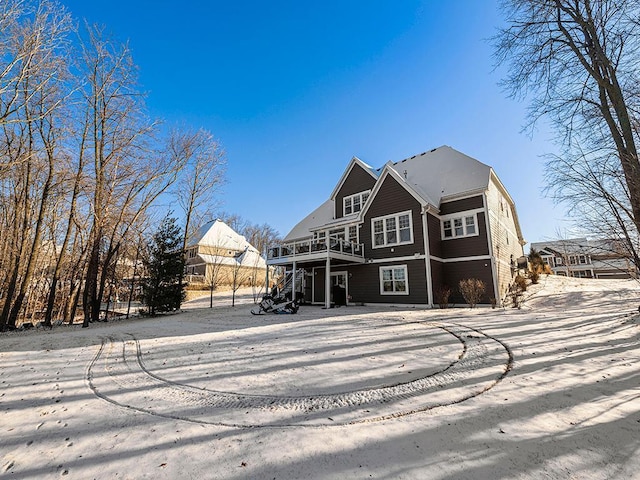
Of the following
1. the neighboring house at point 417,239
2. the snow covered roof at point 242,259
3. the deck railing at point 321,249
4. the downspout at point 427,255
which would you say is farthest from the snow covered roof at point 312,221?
the snow covered roof at point 242,259

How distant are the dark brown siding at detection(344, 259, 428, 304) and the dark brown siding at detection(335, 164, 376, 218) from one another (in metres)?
4.97

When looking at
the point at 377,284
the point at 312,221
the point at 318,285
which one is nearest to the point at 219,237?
the point at 312,221

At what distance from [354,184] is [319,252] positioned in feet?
21.9

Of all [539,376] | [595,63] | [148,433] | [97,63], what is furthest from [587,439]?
[97,63]

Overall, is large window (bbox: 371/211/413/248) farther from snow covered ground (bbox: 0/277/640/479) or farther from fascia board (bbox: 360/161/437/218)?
snow covered ground (bbox: 0/277/640/479)

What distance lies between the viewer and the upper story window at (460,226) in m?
15.6

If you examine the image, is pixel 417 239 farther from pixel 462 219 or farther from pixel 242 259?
pixel 242 259

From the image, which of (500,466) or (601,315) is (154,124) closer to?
(500,466)

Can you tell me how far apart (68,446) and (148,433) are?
706mm

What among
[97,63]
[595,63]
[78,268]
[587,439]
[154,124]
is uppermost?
[97,63]

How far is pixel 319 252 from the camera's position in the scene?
53.0ft

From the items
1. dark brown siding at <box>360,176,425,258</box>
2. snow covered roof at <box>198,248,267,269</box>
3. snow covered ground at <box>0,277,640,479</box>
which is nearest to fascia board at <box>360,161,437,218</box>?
dark brown siding at <box>360,176,425,258</box>

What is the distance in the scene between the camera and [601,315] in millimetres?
9695

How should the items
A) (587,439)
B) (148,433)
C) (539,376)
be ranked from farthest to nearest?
(539,376) < (148,433) < (587,439)
